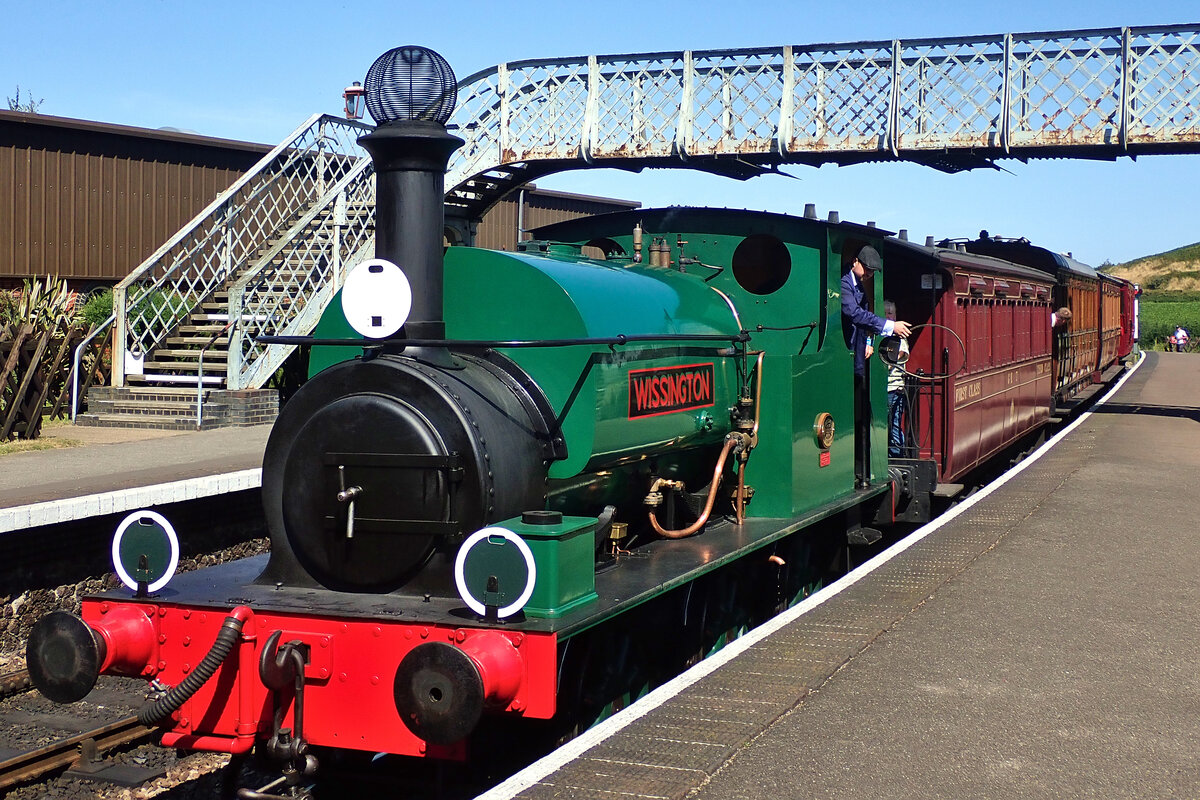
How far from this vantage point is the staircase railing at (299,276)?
15.6 metres

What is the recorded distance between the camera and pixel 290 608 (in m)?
4.50

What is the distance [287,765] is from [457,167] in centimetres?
1424

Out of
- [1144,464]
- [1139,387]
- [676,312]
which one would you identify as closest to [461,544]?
[676,312]

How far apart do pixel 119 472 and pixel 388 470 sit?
683cm

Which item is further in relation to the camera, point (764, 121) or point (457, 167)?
point (457, 167)

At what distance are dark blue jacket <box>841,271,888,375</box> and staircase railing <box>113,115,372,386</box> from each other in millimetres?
10682

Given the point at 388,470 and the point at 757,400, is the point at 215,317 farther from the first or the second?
the point at 388,470

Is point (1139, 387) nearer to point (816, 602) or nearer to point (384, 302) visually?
point (816, 602)

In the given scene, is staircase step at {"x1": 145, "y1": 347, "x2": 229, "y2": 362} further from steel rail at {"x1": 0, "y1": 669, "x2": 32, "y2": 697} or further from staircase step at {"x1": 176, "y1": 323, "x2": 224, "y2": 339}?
steel rail at {"x1": 0, "y1": 669, "x2": 32, "y2": 697}

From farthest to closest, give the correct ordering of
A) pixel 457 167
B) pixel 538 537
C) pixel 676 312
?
pixel 457 167 < pixel 676 312 < pixel 538 537

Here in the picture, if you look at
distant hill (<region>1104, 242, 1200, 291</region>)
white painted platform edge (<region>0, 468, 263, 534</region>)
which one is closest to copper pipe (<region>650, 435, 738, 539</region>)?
white painted platform edge (<region>0, 468, 263, 534</region>)

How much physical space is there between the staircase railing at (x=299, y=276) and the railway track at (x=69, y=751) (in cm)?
883

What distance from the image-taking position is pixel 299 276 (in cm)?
1747

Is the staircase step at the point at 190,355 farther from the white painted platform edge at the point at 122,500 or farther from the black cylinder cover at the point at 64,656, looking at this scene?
the black cylinder cover at the point at 64,656
